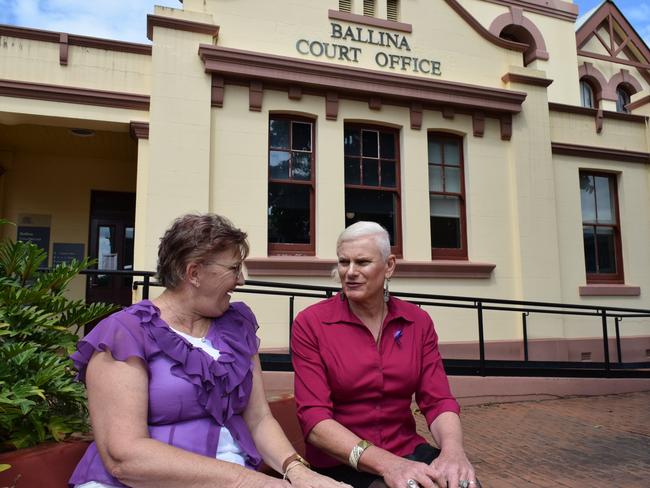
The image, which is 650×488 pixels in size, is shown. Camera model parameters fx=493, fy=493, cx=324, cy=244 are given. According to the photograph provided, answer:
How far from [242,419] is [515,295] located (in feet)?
22.3

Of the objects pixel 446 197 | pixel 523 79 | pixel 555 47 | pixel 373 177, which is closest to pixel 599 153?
pixel 523 79

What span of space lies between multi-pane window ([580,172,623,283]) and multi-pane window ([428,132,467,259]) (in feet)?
9.21

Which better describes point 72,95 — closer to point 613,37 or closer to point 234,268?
point 234,268

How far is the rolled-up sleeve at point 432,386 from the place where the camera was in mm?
2287

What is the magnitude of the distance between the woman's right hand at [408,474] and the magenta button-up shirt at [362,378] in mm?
301

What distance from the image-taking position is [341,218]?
283 inches

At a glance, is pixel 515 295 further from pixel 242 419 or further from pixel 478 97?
pixel 242 419

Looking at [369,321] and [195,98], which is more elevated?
[195,98]

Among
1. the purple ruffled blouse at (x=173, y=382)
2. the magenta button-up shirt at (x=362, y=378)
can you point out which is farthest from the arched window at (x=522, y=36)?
the purple ruffled blouse at (x=173, y=382)

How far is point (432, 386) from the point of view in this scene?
7.64 ft

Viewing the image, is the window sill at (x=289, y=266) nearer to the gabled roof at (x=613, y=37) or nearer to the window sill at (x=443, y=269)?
the window sill at (x=443, y=269)

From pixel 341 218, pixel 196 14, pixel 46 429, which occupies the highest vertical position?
pixel 196 14

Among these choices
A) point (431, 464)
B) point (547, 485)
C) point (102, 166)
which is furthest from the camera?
point (102, 166)

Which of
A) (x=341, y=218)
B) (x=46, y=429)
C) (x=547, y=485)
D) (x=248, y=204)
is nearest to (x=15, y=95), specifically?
(x=248, y=204)
